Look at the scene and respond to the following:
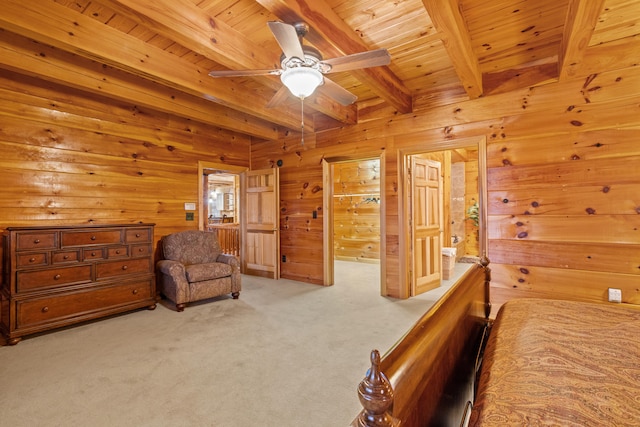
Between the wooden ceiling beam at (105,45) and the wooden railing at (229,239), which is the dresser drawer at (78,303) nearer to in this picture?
the wooden ceiling beam at (105,45)

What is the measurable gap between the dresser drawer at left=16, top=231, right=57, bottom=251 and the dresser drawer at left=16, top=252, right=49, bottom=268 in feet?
0.19

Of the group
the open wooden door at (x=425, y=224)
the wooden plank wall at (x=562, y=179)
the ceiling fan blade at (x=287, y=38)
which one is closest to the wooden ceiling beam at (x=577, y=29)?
the wooden plank wall at (x=562, y=179)

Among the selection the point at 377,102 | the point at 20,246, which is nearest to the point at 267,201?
the point at 377,102

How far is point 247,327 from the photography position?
287 cm

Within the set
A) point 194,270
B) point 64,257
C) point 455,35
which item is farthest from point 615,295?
point 64,257

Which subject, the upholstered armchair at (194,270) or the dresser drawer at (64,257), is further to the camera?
the upholstered armchair at (194,270)

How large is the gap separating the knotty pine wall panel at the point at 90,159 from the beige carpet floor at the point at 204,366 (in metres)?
1.35

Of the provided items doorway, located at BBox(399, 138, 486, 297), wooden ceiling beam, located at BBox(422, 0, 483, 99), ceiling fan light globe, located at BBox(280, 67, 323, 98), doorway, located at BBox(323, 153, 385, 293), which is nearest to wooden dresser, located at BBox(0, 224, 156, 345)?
ceiling fan light globe, located at BBox(280, 67, 323, 98)

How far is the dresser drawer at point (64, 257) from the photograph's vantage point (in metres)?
2.77

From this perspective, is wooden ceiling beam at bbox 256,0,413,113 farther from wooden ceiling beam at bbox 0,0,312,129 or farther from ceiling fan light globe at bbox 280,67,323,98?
wooden ceiling beam at bbox 0,0,312,129

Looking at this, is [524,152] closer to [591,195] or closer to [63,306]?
[591,195]

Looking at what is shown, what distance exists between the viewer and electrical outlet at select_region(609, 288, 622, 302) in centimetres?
254

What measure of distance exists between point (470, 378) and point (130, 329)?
118 inches

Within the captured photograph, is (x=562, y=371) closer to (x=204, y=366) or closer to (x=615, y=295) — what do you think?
(x=204, y=366)
